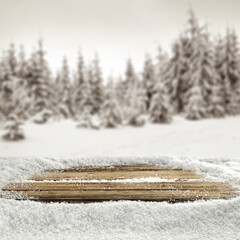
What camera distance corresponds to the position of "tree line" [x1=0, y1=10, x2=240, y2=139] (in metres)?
7.58

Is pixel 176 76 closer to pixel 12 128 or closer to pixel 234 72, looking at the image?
pixel 234 72

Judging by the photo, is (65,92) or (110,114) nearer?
(110,114)

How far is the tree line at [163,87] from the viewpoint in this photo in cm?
758

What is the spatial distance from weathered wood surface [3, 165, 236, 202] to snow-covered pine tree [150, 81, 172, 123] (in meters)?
6.40

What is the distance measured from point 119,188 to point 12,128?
502 cm

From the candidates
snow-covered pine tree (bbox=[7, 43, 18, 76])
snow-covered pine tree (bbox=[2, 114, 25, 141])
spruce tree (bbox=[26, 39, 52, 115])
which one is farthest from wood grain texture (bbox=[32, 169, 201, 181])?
snow-covered pine tree (bbox=[7, 43, 18, 76])

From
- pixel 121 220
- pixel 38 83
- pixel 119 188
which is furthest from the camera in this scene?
pixel 38 83

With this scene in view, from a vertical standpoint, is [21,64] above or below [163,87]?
above

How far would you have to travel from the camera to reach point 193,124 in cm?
788

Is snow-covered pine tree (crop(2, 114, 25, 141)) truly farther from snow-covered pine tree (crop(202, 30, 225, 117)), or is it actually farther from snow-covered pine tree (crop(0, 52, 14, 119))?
snow-covered pine tree (crop(202, 30, 225, 117))

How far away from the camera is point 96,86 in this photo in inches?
454

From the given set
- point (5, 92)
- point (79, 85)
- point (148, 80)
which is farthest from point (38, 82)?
point (79, 85)

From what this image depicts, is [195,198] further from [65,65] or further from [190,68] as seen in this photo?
[65,65]

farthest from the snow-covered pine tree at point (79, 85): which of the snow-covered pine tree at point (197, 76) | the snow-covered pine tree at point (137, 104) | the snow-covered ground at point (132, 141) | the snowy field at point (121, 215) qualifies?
the snowy field at point (121, 215)
